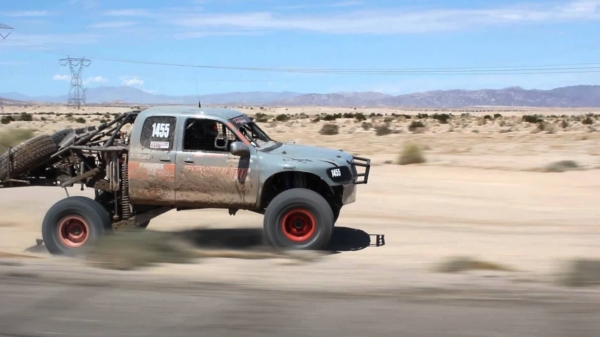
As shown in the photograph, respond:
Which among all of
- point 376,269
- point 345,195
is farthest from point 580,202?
point 376,269

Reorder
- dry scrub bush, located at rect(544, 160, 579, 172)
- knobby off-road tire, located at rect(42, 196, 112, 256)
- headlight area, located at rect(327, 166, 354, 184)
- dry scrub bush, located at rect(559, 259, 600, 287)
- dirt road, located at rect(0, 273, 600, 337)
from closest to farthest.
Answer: dirt road, located at rect(0, 273, 600, 337) < dry scrub bush, located at rect(559, 259, 600, 287) < headlight area, located at rect(327, 166, 354, 184) < knobby off-road tire, located at rect(42, 196, 112, 256) < dry scrub bush, located at rect(544, 160, 579, 172)

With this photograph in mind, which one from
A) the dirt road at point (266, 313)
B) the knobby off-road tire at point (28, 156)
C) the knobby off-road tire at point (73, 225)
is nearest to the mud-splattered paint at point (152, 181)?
the knobby off-road tire at point (73, 225)

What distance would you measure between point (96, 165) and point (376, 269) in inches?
192

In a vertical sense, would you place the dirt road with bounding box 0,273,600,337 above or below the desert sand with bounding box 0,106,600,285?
above

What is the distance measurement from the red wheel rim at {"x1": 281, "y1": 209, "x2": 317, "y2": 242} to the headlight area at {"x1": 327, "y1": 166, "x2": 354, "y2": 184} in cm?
59

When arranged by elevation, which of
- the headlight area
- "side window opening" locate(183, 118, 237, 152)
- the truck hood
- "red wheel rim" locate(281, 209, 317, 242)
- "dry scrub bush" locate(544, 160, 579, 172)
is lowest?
"red wheel rim" locate(281, 209, 317, 242)

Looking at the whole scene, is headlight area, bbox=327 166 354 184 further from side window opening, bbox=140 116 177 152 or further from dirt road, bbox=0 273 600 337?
dirt road, bbox=0 273 600 337

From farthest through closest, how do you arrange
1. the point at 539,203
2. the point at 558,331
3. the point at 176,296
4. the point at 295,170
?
the point at 539,203
the point at 295,170
the point at 176,296
the point at 558,331

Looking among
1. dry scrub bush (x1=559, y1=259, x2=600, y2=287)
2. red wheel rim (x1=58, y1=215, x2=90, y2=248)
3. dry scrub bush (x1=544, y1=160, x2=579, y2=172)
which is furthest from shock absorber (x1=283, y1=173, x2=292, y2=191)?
dry scrub bush (x1=544, y1=160, x2=579, y2=172)

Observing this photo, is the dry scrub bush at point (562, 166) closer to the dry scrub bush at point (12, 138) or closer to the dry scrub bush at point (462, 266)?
the dry scrub bush at point (462, 266)

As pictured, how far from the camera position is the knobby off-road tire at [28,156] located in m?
10.7

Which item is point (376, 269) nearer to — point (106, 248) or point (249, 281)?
point (249, 281)

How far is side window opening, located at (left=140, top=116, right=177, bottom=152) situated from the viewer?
1027cm

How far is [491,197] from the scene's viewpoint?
633 inches
